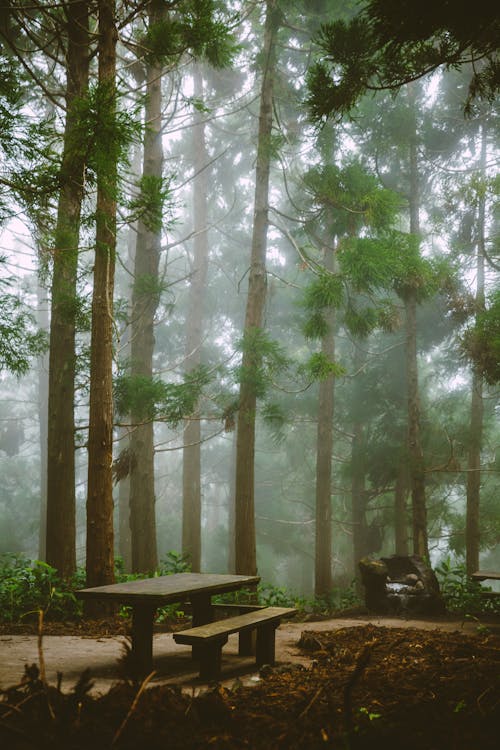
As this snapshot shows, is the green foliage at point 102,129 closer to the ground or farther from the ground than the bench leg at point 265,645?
farther from the ground

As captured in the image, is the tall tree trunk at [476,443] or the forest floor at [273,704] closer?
the forest floor at [273,704]

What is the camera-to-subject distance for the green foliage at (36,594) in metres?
7.87

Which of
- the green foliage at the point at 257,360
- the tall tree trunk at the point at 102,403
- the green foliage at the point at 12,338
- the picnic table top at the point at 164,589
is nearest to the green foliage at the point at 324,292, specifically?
the green foliage at the point at 257,360

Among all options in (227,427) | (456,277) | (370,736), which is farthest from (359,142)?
(370,736)

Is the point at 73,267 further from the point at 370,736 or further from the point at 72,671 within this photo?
the point at 370,736

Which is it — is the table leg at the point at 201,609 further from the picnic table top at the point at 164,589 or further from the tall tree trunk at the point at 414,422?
the tall tree trunk at the point at 414,422

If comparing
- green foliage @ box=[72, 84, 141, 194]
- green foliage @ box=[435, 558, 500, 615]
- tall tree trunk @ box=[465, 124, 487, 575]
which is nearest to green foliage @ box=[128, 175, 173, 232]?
green foliage @ box=[72, 84, 141, 194]

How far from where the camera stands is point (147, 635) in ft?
16.1

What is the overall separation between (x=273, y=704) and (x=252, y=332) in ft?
27.8

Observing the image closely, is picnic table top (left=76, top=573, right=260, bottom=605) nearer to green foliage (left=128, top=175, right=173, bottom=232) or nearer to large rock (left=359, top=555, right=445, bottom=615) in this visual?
green foliage (left=128, top=175, right=173, bottom=232)

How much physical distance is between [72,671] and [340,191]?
10213 millimetres

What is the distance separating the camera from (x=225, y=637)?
15.0ft

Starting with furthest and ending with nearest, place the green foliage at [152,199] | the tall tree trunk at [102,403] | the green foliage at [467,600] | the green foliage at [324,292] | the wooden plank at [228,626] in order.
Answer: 1. the green foliage at [324,292]
2. the green foliage at [467,600]
3. the tall tree trunk at [102,403]
4. the green foliage at [152,199]
5. the wooden plank at [228,626]

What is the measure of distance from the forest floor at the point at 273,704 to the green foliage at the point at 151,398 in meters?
5.38
